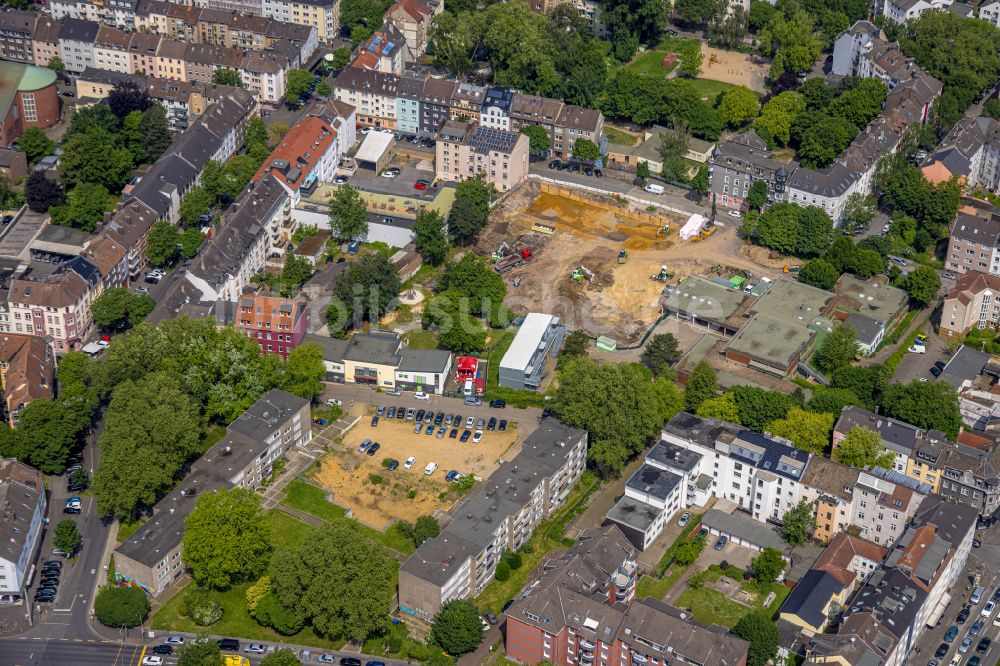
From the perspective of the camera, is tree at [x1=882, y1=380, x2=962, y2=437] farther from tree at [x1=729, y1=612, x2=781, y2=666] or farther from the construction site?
tree at [x1=729, y1=612, x2=781, y2=666]

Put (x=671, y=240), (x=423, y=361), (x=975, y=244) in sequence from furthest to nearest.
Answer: (x=671, y=240) < (x=975, y=244) < (x=423, y=361)

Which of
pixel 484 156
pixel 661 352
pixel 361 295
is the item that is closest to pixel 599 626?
pixel 661 352

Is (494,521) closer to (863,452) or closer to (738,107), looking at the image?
(863,452)

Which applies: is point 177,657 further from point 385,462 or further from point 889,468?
point 889,468

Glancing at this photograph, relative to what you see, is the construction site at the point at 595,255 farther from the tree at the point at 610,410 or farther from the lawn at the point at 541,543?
the lawn at the point at 541,543

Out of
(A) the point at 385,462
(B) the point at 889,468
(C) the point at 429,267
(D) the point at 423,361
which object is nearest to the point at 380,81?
(C) the point at 429,267

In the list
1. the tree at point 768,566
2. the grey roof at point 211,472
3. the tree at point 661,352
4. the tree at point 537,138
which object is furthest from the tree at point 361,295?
the tree at point 768,566

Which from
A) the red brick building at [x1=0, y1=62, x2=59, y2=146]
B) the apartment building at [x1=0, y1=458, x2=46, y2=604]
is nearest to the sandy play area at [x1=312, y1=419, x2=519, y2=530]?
the apartment building at [x1=0, y1=458, x2=46, y2=604]
